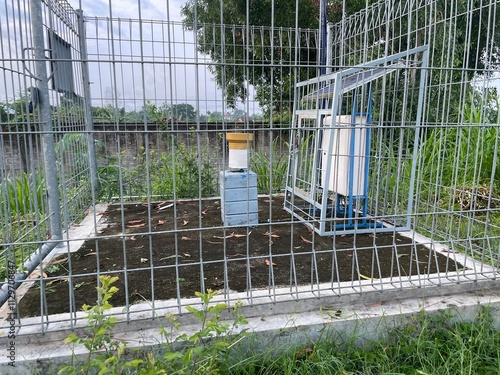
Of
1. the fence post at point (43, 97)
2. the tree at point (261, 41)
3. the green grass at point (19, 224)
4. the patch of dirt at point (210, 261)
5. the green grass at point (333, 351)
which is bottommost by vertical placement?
the green grass at point (333, 351)

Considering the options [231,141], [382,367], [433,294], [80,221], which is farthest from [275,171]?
[382,367]

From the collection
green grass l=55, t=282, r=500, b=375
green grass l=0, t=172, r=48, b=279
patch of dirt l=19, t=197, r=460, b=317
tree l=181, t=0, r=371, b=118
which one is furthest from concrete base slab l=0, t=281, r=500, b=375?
tree l=181, t=0, r=371, b=118

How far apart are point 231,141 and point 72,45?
2363 millimetres

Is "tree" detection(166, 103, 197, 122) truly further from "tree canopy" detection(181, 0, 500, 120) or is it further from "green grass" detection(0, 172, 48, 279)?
"green grass" detection(0, 172, 48, 279)

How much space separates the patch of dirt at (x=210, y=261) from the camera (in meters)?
2.02

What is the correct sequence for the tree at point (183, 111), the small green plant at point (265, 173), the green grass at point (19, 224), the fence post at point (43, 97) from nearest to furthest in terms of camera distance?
the green grass at point (19, 224) → the fence post at point (43, 97) → the small green plant at point (265, 173) → the tree at point (183, 111)

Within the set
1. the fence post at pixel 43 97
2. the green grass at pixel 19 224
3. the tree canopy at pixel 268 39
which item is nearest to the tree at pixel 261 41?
the tree canopy at pixel 268 39

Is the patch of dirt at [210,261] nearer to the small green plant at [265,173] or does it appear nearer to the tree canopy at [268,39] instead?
the small green plant at [265,173]

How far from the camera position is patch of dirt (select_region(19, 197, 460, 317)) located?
79.5 inches

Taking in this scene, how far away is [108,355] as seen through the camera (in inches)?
61.2

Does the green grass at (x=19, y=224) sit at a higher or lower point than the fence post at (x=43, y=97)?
lower

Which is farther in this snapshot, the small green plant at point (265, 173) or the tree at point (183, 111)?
the tree at point (183, 111)

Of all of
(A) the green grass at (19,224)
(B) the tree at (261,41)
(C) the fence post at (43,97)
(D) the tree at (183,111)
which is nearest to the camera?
(A) the green grass at (19,224)

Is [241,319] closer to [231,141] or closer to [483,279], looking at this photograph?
[483,279]
